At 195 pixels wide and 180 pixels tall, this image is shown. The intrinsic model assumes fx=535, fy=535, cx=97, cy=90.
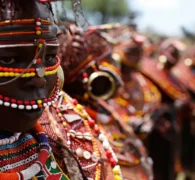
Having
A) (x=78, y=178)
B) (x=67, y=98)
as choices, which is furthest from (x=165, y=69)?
(x=78, y=178)

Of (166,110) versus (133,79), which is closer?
(133,79)

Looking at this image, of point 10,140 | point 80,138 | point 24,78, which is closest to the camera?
point 24,78

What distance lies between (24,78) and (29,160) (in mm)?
371

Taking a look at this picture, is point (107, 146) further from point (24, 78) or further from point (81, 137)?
point (24, 78)

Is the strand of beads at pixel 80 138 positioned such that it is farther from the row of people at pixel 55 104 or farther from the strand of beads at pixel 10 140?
the strand of beads at pixel 10 140

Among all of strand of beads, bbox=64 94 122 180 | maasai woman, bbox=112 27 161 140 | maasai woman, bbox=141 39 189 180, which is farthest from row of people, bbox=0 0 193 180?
maasai woman, bbox=141 39 189 180

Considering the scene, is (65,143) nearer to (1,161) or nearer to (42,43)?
(1,161)

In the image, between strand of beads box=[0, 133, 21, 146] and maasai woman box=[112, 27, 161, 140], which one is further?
maasai woman box=[112, 27, 161, 140]

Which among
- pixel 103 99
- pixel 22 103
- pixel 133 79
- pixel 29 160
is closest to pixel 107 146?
pixel 29 160

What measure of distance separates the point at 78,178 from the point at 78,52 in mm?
1315

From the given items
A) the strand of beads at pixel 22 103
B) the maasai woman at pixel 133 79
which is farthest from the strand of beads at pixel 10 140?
the maasai woman at pixel 133 79

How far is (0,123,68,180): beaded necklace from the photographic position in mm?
1896

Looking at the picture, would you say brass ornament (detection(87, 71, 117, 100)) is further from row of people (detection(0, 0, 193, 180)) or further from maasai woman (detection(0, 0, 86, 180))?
maasai woman (detection(0, 0, 86, 180))

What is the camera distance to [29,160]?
78.4 inches
